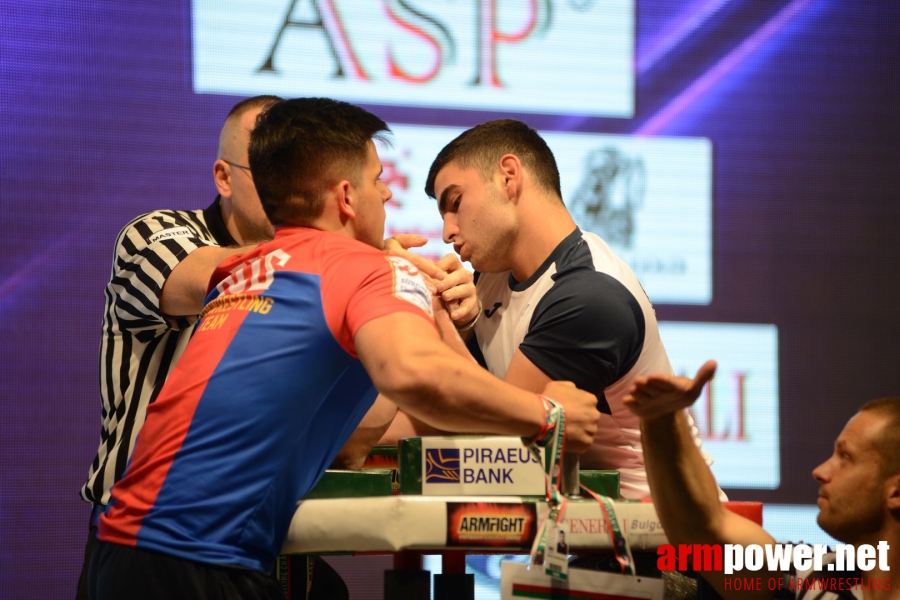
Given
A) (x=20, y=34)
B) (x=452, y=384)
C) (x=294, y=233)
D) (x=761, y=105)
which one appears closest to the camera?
(x=452, y=384)

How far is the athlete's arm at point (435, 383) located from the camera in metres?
1.38

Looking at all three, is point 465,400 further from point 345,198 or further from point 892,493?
point 892,493

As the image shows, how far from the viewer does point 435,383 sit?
4.53ft

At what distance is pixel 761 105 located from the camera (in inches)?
169

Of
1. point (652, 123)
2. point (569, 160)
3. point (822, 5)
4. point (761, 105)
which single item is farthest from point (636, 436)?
point (822, 5)

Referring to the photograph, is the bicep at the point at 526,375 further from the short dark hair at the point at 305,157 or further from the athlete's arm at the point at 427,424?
the short dark hair at the point at 305,157

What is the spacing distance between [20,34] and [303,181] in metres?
2.51

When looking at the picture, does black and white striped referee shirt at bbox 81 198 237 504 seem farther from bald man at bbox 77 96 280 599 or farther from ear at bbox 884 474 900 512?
ear at bbox 884 474 900 512

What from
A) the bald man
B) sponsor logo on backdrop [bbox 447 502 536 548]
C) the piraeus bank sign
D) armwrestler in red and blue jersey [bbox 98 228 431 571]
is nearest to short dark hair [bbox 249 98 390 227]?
armwrestler in red and blue jersey [bbox 98 228 431 571]

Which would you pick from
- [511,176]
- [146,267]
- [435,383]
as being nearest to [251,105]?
[146,267]

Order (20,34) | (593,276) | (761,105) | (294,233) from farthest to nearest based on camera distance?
(761,105)
(20,34)
(593,276)
(294,233)

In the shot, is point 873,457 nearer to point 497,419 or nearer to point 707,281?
point 497,419

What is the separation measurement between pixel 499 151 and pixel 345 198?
3.28ft

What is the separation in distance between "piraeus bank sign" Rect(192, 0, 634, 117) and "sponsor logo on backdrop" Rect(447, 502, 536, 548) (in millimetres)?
2598
